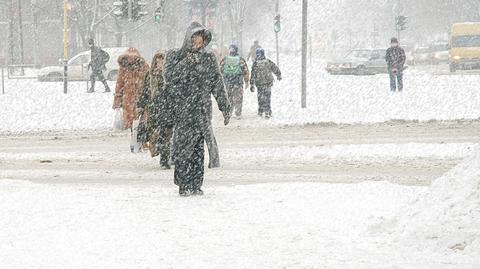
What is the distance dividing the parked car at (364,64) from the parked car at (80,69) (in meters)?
10.7

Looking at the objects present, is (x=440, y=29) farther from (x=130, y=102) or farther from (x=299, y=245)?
(x=299, y=245)

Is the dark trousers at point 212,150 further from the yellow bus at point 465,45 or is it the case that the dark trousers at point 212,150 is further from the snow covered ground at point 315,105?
the yellow bus at point 465,45

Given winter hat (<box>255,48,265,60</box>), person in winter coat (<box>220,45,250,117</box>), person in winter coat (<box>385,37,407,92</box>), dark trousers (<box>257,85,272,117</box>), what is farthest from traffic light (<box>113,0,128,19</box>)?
person in winter coat (<box>385,37,407,92</box>)

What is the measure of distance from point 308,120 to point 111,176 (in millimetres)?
8615

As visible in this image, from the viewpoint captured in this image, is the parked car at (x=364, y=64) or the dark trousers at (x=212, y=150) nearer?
the dark trousers at (x=212, y=150)

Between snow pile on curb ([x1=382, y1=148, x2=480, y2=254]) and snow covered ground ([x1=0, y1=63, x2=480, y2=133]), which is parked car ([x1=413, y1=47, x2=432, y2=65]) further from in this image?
snow pile on curb ([x1=382, y1=148, x2=480, y2=254])

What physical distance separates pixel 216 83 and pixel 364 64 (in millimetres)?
31761

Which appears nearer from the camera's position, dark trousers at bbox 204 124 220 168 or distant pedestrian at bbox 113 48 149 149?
dark trousers at bbox 204 124 220 168

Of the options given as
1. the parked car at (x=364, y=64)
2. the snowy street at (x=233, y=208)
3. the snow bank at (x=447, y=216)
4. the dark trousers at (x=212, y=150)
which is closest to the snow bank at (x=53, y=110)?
the snowy street at (x=233, y=208)

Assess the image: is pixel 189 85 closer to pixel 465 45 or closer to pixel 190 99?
pixel 190 99

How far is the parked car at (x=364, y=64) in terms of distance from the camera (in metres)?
A: 40.0

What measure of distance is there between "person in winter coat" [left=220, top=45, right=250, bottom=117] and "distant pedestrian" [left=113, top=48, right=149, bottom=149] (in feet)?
20.8

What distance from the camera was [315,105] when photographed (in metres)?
22.6

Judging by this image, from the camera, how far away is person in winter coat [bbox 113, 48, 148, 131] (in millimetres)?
13156
